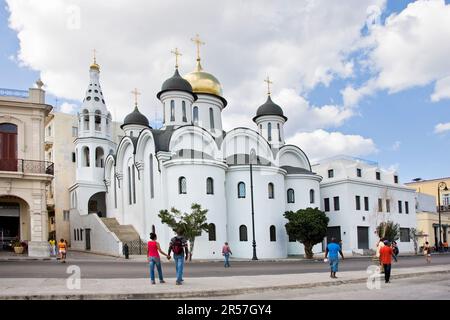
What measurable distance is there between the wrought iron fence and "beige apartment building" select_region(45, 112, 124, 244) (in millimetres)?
16481

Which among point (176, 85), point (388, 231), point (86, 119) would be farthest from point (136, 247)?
point (388, 231)

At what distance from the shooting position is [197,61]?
50.0 meters

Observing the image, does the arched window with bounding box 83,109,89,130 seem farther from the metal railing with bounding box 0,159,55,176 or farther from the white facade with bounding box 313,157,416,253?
the white facade with bounding box 313,157,416,253

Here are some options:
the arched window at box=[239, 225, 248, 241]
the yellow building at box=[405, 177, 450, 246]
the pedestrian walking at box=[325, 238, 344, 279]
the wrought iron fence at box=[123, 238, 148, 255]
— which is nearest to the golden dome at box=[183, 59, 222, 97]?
the arched window at box=[239, 225, 248, 241]

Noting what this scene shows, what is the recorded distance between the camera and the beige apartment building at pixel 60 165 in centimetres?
5284

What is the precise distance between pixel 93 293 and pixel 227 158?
3006cm

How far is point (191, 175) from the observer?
36250mm

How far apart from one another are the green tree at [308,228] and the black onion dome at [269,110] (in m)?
15.0

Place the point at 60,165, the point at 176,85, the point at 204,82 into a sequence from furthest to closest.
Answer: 1. the point at 60,165
2. the point at 204,82
3. the point at 176,85

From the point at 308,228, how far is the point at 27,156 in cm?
2079

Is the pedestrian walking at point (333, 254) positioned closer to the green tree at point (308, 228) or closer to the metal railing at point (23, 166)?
the metal railing at point (23, 166)

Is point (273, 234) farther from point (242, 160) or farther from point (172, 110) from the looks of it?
point (172, 110)
